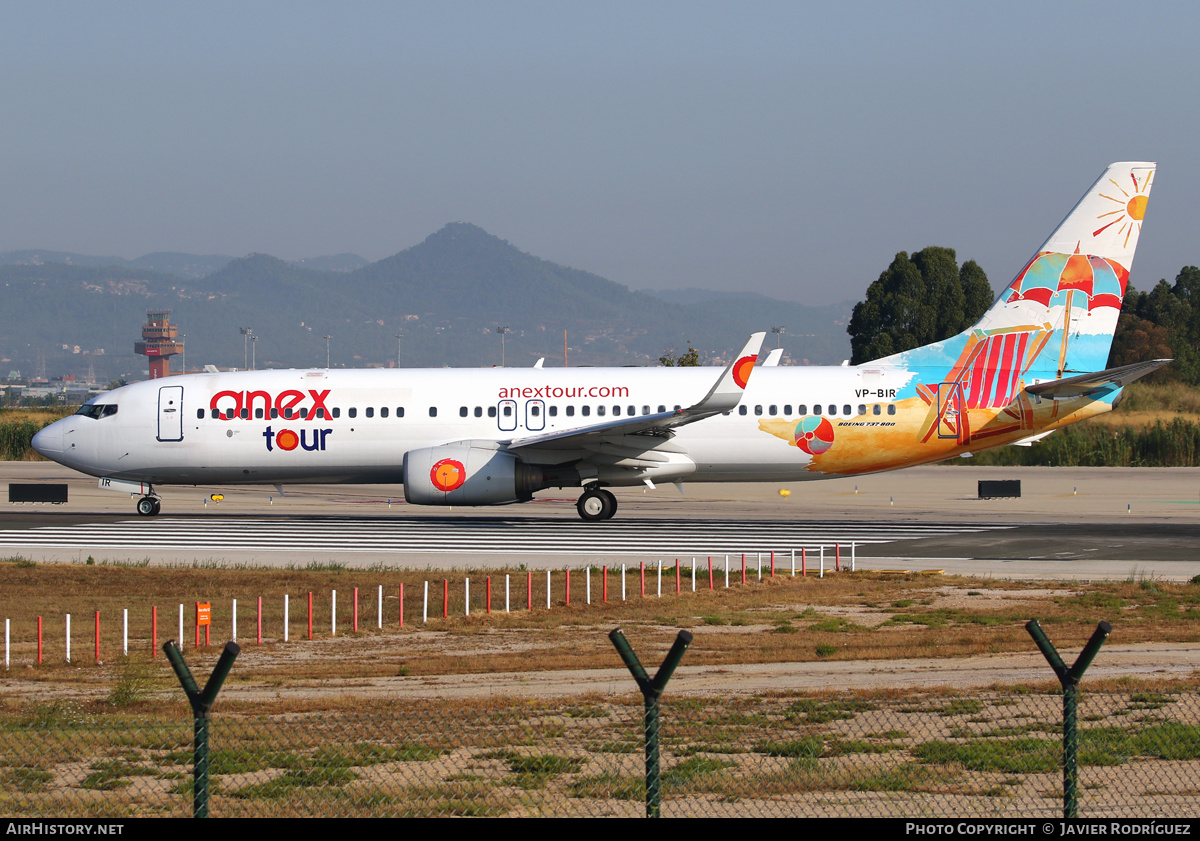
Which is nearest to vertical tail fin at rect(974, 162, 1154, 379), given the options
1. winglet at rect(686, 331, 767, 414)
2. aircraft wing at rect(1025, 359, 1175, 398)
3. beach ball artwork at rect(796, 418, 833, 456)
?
aircraft wing at rect(1025, 359, 1175, 398)

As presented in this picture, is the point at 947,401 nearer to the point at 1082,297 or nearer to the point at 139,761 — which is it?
the point at 1082,297

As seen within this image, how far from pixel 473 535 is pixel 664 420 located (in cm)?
597

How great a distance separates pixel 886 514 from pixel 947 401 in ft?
17.9

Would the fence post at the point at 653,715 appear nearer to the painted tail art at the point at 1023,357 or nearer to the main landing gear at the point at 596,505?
the painted tail art at the point at 1023,357

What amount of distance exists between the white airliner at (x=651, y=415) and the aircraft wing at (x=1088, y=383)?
0.07 m

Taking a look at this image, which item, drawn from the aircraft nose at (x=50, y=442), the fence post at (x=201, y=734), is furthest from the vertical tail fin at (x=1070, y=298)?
the fence post at (x=201, y=734)

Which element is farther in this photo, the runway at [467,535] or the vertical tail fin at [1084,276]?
the vertical tail fin at [1084,276]

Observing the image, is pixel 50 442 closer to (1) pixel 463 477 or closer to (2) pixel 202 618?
(1) pixel 463 477

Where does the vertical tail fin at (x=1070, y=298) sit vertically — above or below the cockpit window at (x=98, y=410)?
above

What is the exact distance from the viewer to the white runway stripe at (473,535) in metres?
30.3

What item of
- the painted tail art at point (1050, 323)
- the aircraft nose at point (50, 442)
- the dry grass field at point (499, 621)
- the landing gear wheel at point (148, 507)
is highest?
the painted tail art at point (1050, 323)

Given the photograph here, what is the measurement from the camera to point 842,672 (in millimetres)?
15289

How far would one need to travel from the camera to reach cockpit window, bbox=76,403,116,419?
3681cm
